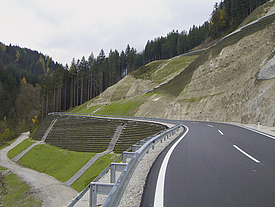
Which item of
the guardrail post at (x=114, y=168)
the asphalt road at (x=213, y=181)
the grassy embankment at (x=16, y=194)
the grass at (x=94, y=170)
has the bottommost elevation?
the grassy embankment at (x=16, y=194)

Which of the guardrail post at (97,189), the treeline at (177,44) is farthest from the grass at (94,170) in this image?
the treeline at (177,44)

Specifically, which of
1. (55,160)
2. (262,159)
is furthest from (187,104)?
(262,159)

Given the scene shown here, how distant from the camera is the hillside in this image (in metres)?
20.5

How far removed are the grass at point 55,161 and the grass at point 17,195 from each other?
4.37 metres

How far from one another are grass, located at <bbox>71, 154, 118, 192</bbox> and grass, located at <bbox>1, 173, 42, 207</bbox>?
4.75 meters

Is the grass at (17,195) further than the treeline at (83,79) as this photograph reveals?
No

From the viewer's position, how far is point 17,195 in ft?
62.4

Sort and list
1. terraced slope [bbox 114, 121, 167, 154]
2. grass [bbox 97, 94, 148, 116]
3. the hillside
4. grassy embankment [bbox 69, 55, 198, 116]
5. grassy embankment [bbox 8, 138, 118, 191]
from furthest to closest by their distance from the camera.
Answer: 1. grassy embankment [bbox 69, 55, 198, 116]
2. grass [bbox 97, 94, 148, 116]
3. terraced slope [bbox 114, 121, 167, 154]
4. grassy embankment [bbox 8, 138, 118, 191]
5. the hillside

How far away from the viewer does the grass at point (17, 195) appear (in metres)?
16.6

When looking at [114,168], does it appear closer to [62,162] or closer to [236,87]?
[236,87]

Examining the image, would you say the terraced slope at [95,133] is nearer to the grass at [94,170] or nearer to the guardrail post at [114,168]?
the grass at [94,170]

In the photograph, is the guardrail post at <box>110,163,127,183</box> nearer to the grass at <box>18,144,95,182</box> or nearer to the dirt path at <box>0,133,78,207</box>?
the dirt path at <box>0,133,78,207</box>

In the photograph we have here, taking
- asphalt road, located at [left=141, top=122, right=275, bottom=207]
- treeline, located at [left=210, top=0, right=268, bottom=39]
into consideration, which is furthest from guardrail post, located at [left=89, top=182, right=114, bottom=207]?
treeline, located at [left=210, top=0, right=268, bottom=39]

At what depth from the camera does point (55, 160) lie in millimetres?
31516
